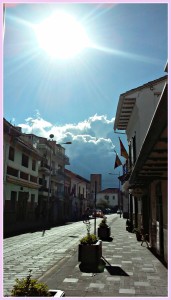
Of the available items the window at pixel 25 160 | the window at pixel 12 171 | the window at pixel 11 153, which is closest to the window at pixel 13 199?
the window at pixel 12 171

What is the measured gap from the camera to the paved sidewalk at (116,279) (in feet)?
22.3

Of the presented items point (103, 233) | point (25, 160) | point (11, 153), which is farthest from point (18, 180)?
point (103, 233)

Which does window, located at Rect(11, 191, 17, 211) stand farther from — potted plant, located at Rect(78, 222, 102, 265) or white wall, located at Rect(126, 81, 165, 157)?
potted plant, located at Rect(78, 222, 102, 265)

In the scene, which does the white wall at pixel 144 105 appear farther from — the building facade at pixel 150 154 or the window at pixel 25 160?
the window at pixel 25 160

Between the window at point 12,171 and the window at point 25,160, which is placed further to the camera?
the window at point 25,160

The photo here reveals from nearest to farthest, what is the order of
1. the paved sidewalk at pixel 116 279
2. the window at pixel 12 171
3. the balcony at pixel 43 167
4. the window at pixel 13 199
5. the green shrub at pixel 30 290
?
1. the green shrub at pixel 30 290
2. the paved sidewalk at pixel 116 279
3. the window at pixel 12 171
4. the window at pixel 13 199
5. the balcony at pixel 43 167

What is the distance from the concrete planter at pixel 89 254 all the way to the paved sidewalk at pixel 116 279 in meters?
0.34

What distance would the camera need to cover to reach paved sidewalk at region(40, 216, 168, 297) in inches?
268

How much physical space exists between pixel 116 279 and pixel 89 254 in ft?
6.27

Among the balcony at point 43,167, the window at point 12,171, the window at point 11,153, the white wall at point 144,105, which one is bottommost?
the window at point 12,171

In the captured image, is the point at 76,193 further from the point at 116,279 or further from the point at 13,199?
the point at 116,279

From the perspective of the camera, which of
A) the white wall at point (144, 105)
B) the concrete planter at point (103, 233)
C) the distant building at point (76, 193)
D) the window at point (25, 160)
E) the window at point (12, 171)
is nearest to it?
the concrete planter at point (103, 233)

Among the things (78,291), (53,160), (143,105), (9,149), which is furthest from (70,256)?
(53,160)

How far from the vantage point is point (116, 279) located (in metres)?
7.98
